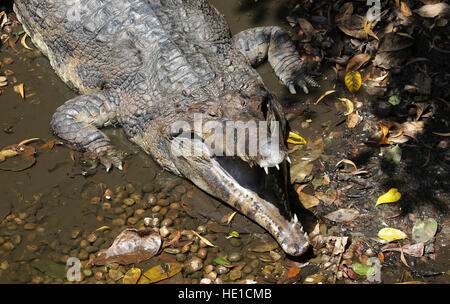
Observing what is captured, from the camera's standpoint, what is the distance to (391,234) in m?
3.96

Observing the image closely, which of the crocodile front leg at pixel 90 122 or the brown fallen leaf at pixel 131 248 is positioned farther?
the crocodile front leg at pixel 90 122

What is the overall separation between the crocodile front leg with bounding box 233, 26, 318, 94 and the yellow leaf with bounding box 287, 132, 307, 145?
26.6 inches

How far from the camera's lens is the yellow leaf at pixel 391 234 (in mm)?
3938

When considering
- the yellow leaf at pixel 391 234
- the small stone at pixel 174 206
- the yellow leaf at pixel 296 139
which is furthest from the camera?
the yellow leaf at pixel 296 139

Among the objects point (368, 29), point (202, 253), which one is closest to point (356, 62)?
point (368, 29)

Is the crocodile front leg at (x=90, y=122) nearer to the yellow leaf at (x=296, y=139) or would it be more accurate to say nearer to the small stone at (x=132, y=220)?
the small stone at (x=132, y=220)

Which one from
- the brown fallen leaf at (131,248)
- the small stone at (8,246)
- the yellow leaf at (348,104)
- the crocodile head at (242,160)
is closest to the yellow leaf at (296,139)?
the crocodile head at (242,160)

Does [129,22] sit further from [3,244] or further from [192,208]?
[3,244]

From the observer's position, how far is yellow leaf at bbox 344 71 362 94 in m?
5.04

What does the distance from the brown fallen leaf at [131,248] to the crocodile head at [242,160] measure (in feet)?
2.12

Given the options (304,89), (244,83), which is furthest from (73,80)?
(304,89)

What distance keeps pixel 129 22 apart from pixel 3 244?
2378mm

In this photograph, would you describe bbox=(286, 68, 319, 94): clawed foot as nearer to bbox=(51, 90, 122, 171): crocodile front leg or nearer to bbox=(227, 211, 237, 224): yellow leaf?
bbox=(227, 211, 237, 224): yellow leaf

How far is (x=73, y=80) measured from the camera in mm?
5453
